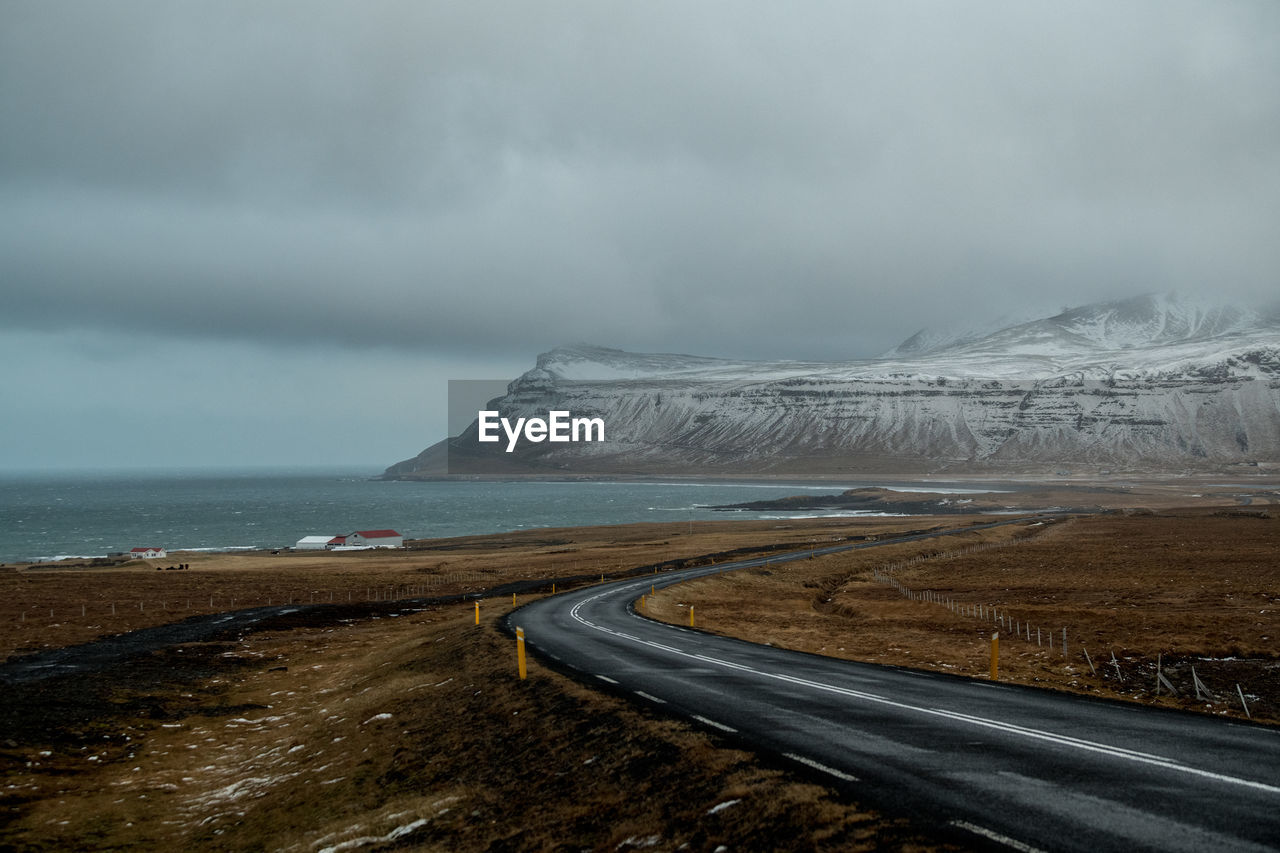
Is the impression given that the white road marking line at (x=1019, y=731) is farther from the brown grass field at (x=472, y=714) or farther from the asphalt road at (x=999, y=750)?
the brown grass field at (x=472, y=714)

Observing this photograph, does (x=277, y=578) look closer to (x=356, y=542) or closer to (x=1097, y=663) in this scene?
(x=356, y=542)

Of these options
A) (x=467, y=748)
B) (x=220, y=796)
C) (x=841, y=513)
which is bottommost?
(x=841, y=513)

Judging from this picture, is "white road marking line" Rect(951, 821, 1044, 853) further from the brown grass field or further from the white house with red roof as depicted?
the white house with red roof

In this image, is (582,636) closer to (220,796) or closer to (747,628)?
(747,628)

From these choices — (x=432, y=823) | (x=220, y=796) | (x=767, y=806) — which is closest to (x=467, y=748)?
(x=432, y=823)

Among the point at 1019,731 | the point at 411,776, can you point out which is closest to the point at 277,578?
the point at 411,776

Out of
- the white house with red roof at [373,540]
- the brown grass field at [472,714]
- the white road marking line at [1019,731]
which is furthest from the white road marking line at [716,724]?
the white house with red roof at [373,540]
